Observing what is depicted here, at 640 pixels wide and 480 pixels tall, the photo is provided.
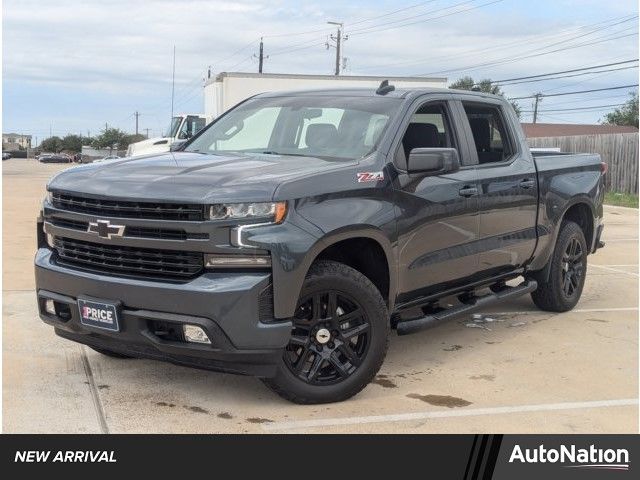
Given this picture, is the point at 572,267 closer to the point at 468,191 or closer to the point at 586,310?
the point at 586,310

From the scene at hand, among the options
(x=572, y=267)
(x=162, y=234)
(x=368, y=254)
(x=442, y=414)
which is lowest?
(x=442, y=414)

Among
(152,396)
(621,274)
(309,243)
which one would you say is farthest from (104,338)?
(621,274)

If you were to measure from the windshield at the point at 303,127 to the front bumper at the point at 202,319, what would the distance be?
1.41m

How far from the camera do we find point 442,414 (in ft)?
15.3

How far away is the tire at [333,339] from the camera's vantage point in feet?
14.8

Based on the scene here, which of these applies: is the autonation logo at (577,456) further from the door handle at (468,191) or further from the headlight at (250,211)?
the door handle at (468,191)

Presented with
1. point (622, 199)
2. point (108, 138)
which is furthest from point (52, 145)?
point (622, 199)

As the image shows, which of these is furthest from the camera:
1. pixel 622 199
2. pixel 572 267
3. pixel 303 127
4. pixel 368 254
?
pixel 622 199

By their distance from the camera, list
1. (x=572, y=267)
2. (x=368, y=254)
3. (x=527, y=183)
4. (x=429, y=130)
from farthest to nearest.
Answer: (x=572, y=267) < (x=527, y=183) < (x=429, y=130) < (x=368, y=254)

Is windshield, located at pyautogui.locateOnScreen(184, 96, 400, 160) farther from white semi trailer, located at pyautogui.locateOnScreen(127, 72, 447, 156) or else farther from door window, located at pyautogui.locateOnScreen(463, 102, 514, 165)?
white semi trailer, located at pyautogui.locateOnScreen(127, 72, 447, 156)

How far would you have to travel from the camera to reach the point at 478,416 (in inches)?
183

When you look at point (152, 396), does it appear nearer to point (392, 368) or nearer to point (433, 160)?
point (392, 368)

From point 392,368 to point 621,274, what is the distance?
5325 millimetres

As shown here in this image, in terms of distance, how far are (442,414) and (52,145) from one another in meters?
172
